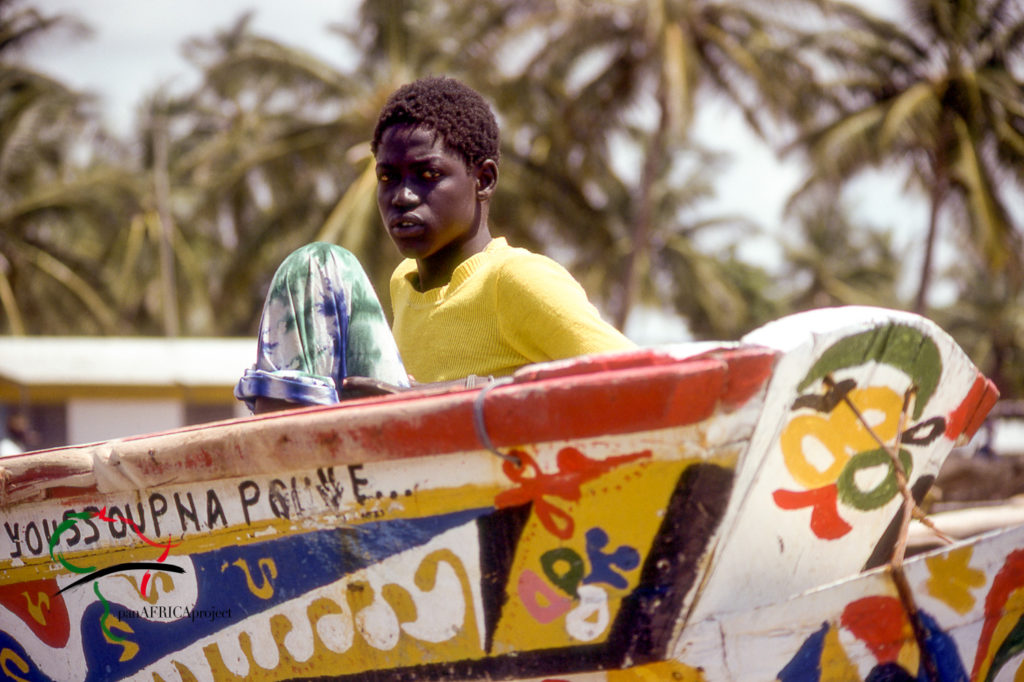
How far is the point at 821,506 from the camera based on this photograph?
1845mm

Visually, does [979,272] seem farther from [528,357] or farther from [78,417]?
[528,357]

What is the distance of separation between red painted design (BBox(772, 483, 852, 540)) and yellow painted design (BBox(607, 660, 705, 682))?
33cm

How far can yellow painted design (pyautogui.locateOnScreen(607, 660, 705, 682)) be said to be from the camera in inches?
69.6

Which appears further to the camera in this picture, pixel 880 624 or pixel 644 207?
pixel 644 207

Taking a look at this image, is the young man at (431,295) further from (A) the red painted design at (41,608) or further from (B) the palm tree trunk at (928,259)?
(B) the palm tree trunk at (928,259)

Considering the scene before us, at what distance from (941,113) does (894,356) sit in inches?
680

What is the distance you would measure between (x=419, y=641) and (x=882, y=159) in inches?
656

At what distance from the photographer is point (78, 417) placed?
47.3 feet

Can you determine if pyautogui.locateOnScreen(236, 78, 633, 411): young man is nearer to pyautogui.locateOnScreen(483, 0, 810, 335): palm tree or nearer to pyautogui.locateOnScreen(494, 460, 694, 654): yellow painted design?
pyautogui.locateOnScreen(494, 460, 694, 654): yellow painted design

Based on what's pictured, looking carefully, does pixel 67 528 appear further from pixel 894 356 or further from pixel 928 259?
pixel 928 259

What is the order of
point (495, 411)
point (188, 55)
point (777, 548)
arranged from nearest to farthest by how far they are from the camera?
point (495, 411) < point (777, 548) < point (188, 55)

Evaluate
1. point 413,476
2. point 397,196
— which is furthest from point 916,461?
point 397,196

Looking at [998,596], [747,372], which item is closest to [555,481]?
[747,372]
